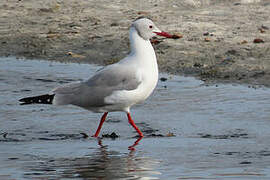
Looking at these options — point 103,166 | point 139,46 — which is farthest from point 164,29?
point 103,166

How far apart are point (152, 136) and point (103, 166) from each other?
1466 mm

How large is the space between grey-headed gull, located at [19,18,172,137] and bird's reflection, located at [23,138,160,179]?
31.9 inches

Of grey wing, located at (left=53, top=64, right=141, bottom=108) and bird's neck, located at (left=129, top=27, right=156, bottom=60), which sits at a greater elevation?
bird's neck, located at (left=129, top=27, right=156, bottom=60)

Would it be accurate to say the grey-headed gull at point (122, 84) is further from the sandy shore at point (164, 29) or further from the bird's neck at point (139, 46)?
the sandy shore at point (164, 29)

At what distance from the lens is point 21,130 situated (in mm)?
8570

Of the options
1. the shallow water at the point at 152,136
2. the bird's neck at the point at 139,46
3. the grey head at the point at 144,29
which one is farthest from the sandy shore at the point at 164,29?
the bird's neck at the point at 139,46

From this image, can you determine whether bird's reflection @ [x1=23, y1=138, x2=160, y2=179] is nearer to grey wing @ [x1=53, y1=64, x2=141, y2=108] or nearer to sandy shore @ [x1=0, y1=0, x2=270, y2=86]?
grey wing @ [x1=53, y1=64, x2=141, y2=108]

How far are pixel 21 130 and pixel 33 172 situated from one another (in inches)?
73.9

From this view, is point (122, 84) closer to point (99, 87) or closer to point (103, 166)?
point (99, 87)

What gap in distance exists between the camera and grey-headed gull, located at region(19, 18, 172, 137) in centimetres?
813

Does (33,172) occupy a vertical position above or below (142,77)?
below

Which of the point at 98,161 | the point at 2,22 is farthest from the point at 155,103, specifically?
the point at 2,22

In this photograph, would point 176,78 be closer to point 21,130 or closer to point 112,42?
point 112,42

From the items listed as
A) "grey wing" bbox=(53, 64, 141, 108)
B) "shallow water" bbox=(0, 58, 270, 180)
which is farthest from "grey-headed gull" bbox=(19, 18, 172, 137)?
"shallow water" bbox=(0, 58, 270, 180)
